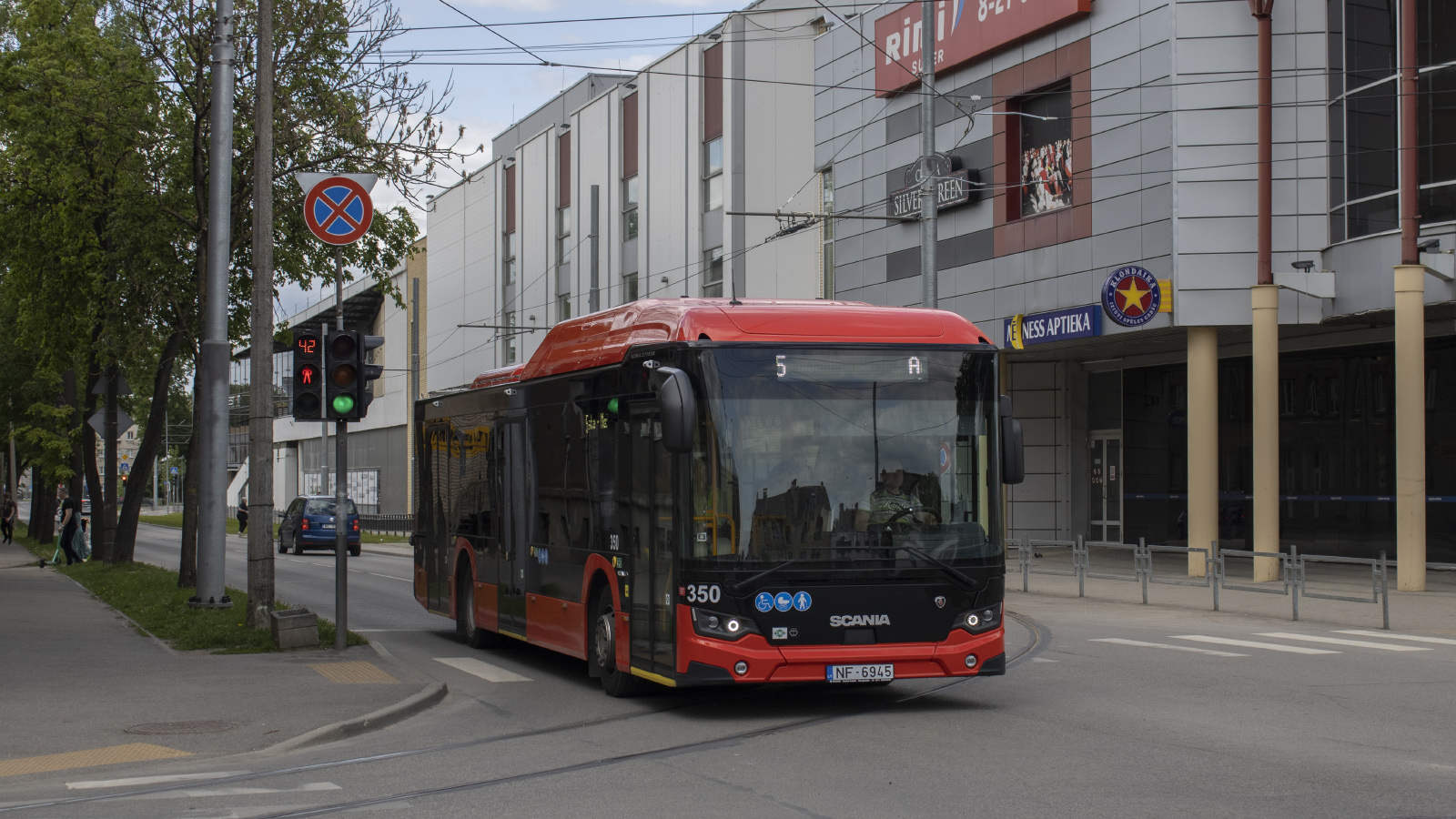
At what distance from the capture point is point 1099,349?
102 feet

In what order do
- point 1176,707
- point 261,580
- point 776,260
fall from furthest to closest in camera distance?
1. point 776,260
2. point 261,580
3. point 1176,707

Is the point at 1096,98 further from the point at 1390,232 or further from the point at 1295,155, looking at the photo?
the point at 1390,232

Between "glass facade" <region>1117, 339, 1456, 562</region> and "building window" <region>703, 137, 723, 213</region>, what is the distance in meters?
14.4

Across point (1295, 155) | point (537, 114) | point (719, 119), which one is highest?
point (537, 114)

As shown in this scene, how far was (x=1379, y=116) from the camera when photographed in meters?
23.8

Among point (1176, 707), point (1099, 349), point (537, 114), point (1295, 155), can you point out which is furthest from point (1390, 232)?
point (537, 114)

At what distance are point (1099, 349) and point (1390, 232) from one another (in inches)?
347

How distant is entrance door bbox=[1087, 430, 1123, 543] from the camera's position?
32.6m

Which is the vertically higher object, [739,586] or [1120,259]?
[1120,259]

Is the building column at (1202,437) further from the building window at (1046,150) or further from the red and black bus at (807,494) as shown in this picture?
the red and black bus at (807,494)

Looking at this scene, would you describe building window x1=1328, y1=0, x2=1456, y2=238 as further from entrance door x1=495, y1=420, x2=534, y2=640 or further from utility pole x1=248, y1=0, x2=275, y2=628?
utility pole x1=248, y1=0, x2=275, y2=628

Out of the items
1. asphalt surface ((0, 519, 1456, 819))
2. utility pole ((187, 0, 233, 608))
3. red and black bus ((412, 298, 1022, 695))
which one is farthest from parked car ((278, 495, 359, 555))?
red and black bus ((412, 298, 1022, 695))

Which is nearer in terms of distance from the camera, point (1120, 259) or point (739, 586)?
point (739, 586)

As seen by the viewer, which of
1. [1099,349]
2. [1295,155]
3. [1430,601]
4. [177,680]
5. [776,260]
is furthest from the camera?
[776,260]
